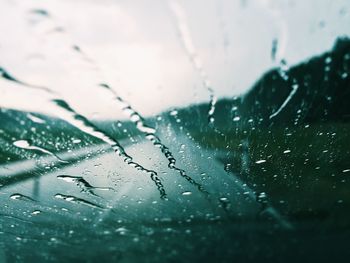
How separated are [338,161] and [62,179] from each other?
397 cm

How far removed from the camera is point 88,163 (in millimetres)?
4074

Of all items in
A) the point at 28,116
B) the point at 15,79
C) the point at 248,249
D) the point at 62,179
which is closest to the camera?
the point at 15,79

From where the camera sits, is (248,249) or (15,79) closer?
(15,79)

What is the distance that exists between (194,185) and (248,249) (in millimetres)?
4138

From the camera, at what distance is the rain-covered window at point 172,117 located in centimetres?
215

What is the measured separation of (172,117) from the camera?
3197mm

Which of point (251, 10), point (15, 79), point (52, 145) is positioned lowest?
point (251, 10)

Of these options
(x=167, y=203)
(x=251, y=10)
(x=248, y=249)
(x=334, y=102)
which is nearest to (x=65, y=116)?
(x=251, y=10)

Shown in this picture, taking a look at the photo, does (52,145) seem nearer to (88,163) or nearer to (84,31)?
(88,163)

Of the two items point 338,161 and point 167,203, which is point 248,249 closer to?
point 167,203

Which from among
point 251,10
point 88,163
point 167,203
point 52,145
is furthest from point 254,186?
point 251,10

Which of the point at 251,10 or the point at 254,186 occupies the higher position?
the point at 254,186

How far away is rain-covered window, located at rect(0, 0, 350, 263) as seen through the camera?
2152mm

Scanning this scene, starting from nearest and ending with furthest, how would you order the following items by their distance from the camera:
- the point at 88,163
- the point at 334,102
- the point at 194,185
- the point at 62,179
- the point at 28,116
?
the point at 28,116 → the point at 334,102 → the point at 88,163 → the point at 62,179 → the point at 194,185
